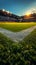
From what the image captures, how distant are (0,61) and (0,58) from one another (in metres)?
0.22

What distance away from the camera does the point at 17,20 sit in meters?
13.8

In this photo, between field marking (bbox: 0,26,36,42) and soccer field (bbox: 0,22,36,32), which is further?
soccer field (bbox: 0,22,36,32)

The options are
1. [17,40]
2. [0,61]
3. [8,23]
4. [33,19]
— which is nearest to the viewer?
[0,61]

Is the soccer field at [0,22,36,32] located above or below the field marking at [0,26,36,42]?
above

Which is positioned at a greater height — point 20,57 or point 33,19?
point 33,19

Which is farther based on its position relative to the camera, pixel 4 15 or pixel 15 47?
pixel 4 15

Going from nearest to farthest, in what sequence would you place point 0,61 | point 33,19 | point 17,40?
point 0,61
point 17,40
point 33,19

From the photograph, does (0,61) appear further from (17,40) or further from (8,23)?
(8,23)

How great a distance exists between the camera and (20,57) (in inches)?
323

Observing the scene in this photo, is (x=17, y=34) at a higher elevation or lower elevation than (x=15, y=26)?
lower

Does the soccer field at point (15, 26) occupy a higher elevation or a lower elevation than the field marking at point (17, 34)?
higher

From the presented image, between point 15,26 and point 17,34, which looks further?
point 15,26

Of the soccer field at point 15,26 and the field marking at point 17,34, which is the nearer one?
the field marking at point 17,34

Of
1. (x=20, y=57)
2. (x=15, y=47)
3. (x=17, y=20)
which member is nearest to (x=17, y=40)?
(x=15, y=47)
